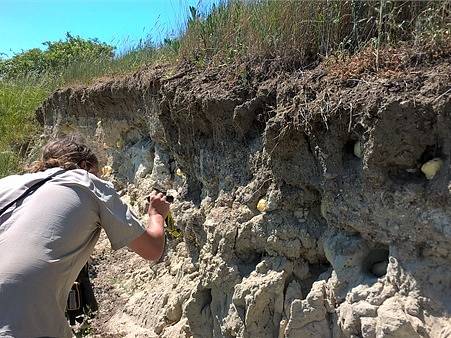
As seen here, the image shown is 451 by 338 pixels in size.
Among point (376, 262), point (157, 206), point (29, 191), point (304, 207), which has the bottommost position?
point (376, 262)

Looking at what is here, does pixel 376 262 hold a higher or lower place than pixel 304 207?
lower

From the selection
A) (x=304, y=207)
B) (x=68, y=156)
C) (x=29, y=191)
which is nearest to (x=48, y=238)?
(x=29, y=191)

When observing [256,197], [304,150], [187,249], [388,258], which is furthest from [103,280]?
[388,258]

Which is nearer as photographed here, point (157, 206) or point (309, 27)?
point (157, 206)

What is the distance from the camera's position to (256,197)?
3.93 m

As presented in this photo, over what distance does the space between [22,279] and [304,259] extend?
179cm

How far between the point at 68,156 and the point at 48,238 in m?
0.47

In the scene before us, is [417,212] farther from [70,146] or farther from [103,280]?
[103,280]

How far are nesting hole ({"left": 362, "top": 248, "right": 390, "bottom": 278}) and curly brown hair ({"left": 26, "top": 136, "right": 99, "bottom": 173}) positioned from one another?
5.17ft

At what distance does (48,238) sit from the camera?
257 centimetres

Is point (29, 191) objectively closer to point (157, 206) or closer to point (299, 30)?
point (157, 206)

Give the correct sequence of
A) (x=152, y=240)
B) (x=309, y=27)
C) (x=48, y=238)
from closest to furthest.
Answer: (x=48, y=238) < (x=152, y=240) < (x=309, y=27)

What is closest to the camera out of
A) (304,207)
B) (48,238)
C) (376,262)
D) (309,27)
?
(48,238)

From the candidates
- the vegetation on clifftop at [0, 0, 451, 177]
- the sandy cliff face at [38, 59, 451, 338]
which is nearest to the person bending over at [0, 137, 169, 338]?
the sandy cliff face at [38, 59, 451, 338]
